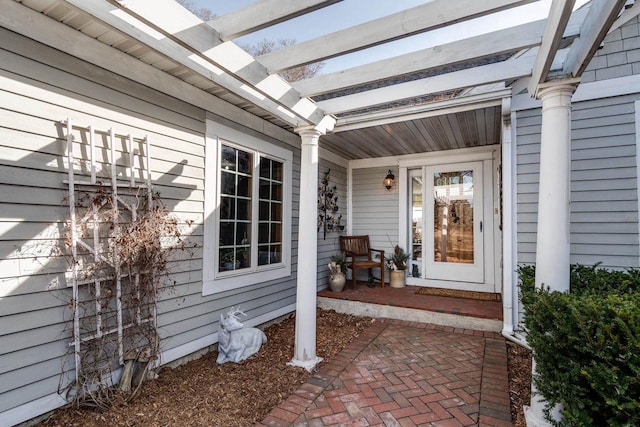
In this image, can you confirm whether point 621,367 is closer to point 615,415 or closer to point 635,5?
point 615,415

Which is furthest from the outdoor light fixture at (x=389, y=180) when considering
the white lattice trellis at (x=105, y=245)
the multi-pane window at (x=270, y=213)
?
the white lattice trellis at (x=105, y=245)

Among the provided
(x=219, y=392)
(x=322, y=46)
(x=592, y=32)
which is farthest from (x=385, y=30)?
(x=219, y=392)

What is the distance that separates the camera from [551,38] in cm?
174

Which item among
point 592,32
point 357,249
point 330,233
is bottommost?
point 357,249

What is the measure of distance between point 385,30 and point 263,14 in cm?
73

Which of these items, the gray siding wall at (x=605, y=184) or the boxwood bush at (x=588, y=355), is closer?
the boxwood bush at (x=588, y=355)

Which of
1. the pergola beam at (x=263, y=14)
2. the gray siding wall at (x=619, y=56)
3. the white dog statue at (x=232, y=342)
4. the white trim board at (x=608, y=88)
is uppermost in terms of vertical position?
the gray siding wall at (x=619, y=56)

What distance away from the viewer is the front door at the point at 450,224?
4984 mm

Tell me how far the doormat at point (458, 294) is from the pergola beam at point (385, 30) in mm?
3757

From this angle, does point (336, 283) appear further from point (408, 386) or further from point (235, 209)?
point (408, 386)

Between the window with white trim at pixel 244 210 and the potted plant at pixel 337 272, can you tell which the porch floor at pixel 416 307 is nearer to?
the potted plant at pixel 337 272

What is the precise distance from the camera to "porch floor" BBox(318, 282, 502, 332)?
3742mm

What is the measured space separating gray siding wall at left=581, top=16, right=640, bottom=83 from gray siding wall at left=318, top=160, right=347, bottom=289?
3340 mm

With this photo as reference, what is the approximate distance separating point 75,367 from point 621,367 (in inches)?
123
